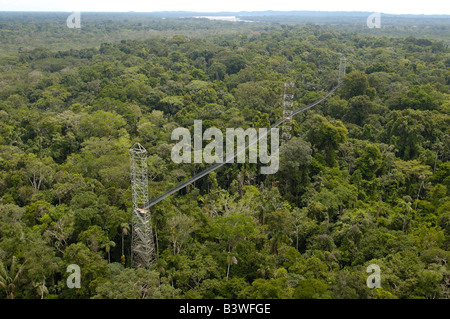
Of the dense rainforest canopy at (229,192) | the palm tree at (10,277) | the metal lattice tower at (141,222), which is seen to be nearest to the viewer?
the palm tree at (10,277)

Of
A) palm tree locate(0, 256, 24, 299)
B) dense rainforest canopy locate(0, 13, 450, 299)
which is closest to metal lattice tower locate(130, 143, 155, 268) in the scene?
dense rainforest canopy locate(0, 13, 450, 299)

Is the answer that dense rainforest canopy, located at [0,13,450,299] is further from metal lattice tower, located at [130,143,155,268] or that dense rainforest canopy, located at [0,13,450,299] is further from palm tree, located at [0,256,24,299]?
metal lattice tower, located at [130,143,155,268]

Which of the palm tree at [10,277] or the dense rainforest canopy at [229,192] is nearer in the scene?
the palm tree at [10,277]

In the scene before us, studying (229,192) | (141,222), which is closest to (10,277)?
(141,222)

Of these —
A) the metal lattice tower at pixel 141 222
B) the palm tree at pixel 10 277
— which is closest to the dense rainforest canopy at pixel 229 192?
the palm tree at pixel 10 277

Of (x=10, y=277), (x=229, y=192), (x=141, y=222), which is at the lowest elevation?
(x=10, y=277)

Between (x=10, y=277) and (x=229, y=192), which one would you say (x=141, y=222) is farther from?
(x=229, y=192)

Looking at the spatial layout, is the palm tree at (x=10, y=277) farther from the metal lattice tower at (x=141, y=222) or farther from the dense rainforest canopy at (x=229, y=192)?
the metal lattice tower at (x=141, y=222)

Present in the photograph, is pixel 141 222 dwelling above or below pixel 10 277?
above
